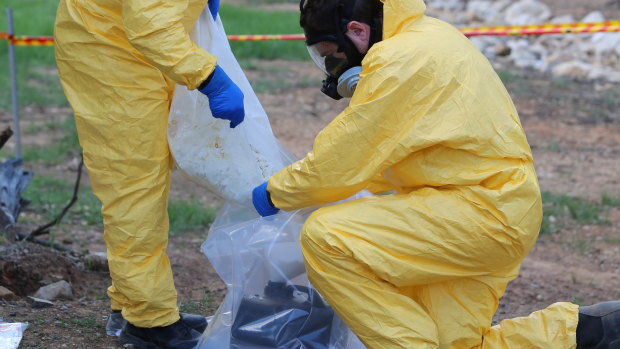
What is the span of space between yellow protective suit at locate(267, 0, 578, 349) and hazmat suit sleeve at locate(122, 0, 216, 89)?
0.47 metres

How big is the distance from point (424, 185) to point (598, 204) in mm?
3446

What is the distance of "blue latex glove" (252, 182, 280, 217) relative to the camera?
2715mm

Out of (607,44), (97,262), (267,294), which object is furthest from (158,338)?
(607,44)

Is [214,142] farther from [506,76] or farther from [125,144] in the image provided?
[506,76]

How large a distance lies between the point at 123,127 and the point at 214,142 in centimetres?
33

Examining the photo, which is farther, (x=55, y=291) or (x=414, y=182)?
(x=55, y=291)

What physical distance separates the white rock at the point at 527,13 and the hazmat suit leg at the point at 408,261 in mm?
13258

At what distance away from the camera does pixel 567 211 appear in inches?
211

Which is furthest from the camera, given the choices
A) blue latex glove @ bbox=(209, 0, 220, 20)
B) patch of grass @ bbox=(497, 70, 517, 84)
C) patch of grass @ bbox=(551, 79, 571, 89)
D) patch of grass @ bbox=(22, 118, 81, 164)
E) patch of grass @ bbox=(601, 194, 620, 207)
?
patch of grass @ bbox=(497, 70, 517, 84)

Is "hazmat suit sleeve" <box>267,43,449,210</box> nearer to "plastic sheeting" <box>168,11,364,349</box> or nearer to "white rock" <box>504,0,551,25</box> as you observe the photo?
"plastic sheeting" <box>168,11,364,349</box>

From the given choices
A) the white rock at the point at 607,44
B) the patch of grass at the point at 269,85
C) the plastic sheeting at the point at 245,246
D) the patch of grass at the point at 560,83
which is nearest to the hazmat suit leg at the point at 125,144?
the plastic sheeting at the point at 245,246

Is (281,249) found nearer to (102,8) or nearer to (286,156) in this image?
(286,156)

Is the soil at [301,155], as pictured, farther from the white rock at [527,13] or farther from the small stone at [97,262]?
the white rock at [527,13]

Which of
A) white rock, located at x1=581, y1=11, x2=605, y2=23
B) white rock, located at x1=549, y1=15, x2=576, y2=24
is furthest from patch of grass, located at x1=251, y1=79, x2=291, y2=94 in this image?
white rock, located at x1=549, y1=15, x2=576, y2=24
